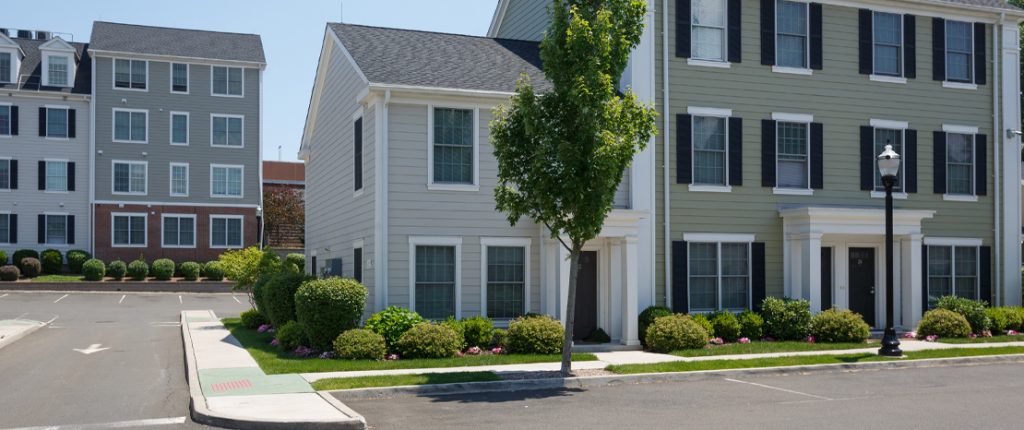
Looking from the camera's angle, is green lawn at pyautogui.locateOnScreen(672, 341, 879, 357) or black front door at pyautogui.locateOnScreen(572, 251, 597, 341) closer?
green lawn at pyautogui.locateOnScreen(672, 341, 879, 357)

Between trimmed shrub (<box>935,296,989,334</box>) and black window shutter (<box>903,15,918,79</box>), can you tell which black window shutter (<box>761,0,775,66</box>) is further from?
trimmed shrub (<box>935,296,989,334</box>)

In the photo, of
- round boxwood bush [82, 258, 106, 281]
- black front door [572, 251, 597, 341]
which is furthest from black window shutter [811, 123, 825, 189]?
round boxwood bush [82, 258, 106, 281]

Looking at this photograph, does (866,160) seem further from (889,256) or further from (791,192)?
(889,256)

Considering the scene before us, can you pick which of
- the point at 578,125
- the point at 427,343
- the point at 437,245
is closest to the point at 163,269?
the point at 437,245

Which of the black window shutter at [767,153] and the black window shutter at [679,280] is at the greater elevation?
the black window shutter at [767,153]

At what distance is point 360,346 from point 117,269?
33.7m

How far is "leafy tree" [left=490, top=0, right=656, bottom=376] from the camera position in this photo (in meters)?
14.7

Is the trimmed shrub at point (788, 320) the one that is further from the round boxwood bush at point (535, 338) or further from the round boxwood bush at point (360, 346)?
the round boxwood bush at point (360, 346)

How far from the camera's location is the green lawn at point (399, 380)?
44.9 ft

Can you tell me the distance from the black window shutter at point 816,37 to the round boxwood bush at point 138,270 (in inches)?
1412

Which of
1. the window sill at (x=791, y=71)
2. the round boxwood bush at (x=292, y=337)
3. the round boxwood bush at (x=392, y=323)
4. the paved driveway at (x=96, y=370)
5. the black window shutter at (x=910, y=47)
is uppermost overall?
the black window shutter at (x=910, y=47)

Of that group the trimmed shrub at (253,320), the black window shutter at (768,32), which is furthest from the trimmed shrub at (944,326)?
the trimmed shrub at (253,320)

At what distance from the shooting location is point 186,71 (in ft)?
163

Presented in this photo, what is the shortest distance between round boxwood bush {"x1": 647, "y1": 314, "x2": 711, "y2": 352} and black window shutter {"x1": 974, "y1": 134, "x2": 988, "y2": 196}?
9904mm
